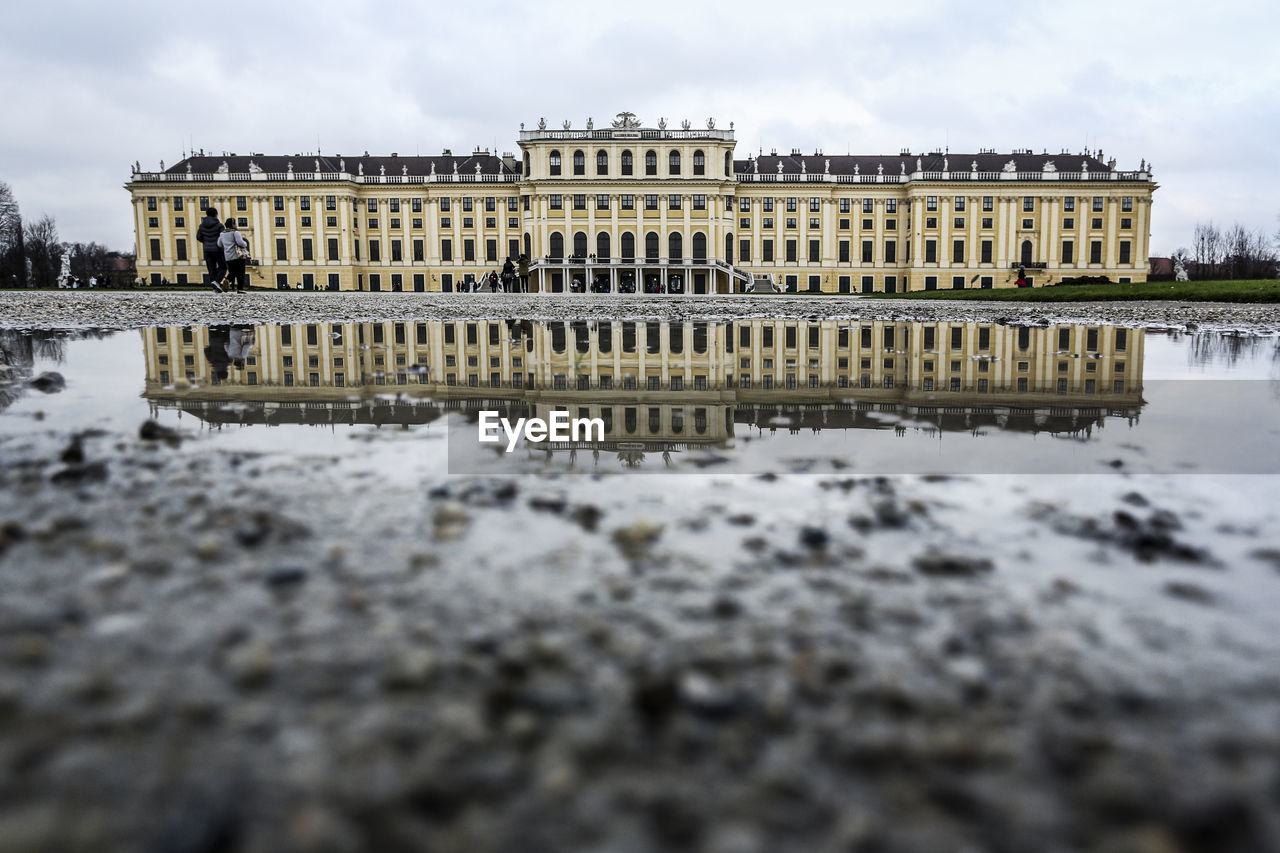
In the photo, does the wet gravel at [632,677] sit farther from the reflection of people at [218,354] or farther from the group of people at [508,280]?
the group of people at [508,280]

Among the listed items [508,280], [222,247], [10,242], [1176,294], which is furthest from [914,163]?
[10,242]

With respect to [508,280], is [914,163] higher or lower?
higher

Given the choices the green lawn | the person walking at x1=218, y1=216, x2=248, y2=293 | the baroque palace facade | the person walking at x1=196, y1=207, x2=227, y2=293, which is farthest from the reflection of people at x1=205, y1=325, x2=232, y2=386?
the baroque palace facade

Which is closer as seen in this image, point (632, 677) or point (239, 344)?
point (632, 677)

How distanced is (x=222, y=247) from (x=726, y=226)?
60062mm

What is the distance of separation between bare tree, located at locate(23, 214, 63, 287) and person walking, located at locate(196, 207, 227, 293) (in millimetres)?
61785

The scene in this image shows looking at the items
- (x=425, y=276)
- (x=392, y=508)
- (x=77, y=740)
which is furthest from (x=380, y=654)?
(x=425, y=276)

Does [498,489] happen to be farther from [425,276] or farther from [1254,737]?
[425,276]

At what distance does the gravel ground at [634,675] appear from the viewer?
122 centimetres

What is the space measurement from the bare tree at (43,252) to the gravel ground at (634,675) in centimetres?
8956

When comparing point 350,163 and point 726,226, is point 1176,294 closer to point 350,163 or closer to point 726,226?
point 726,226

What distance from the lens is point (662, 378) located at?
21.0 ft

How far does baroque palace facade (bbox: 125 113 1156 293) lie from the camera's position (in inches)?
3211

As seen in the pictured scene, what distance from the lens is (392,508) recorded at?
273 centimetres
